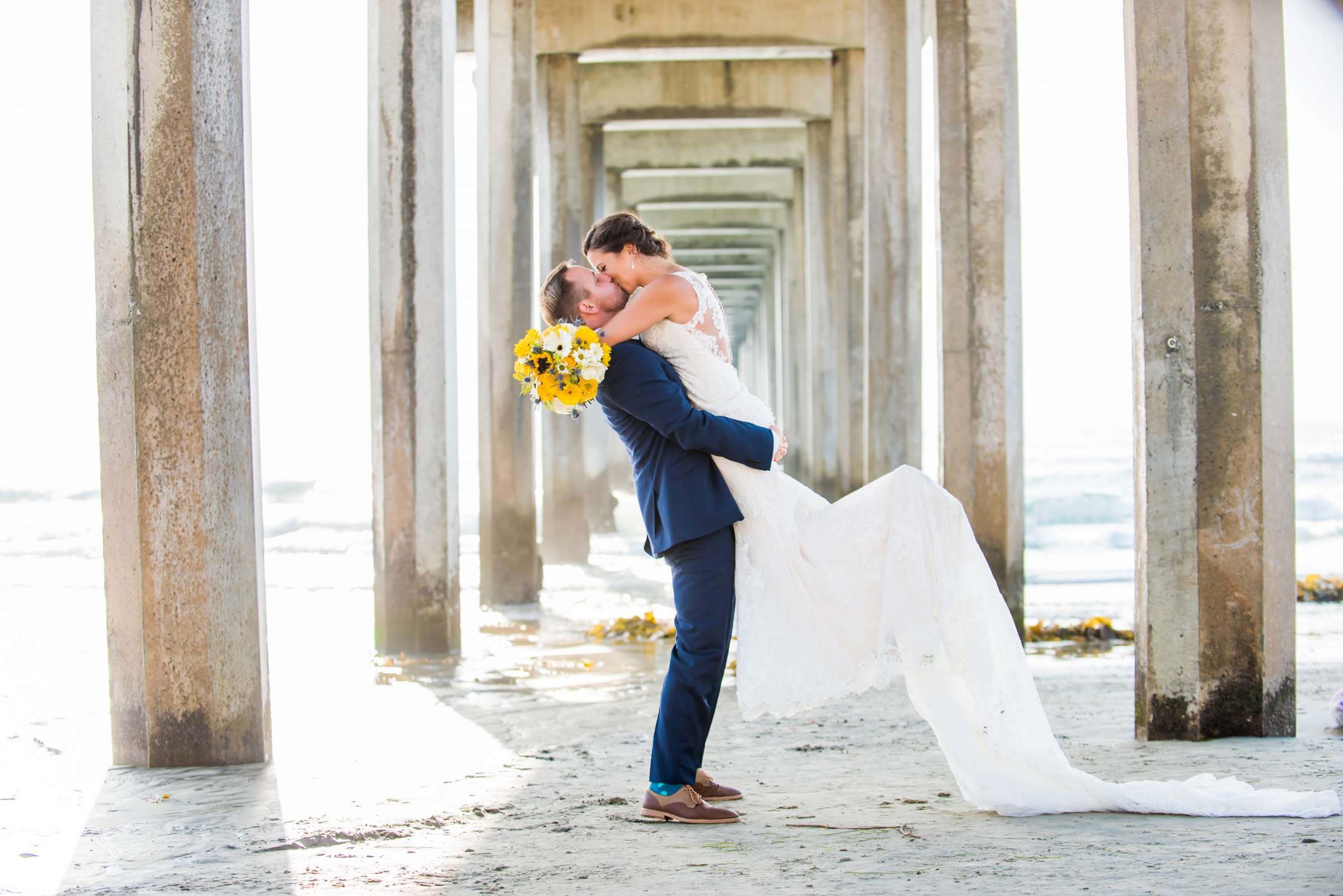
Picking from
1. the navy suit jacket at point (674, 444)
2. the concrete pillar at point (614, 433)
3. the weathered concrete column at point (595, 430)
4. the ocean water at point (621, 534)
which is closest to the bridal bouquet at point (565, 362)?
the navy suit jacket at point (674, 444)

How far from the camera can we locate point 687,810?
4035 millimetres

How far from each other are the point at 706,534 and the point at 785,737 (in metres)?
1.91

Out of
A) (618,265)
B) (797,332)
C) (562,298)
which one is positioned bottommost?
Answer: (562,298)

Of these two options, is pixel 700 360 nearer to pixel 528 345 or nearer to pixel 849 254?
pixel 528 345

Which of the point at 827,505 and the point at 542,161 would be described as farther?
the point at 542,161

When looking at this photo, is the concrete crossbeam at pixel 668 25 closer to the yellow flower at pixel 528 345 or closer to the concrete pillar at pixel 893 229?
the concrete pillar at pixel 893 229

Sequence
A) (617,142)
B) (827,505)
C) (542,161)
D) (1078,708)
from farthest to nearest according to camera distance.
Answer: (617,142), (542,161), (1078,708), (827,505)

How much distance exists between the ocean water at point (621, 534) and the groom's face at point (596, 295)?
5747 mm

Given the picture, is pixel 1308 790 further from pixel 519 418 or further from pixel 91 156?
pixel 519 418

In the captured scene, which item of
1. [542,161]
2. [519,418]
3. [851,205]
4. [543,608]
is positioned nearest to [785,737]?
[543,608]

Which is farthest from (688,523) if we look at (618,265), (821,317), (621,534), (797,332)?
(797,332)

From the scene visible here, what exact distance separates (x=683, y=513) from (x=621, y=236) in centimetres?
92

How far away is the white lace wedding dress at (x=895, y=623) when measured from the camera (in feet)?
13.3

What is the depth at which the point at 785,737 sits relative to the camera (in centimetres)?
566
